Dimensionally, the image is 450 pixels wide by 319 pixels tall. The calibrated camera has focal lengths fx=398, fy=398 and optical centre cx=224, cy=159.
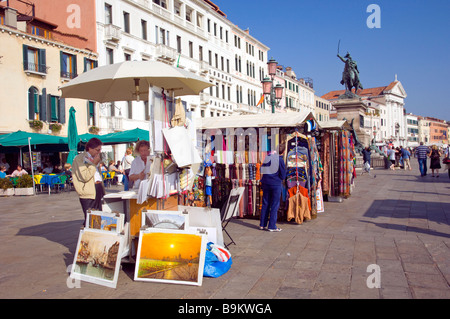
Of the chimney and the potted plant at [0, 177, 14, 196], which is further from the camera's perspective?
the chimney

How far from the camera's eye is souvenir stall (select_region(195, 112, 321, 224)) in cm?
816

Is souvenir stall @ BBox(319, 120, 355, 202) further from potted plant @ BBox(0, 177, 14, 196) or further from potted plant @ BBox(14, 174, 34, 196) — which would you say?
potted plant @ BBox(0, 177, 14, 196)

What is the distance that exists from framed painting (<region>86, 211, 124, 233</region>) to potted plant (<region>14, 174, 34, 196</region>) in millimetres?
12333

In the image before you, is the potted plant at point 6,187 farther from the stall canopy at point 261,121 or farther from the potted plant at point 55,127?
the stall canopy at point 261,121

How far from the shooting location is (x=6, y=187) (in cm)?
1566

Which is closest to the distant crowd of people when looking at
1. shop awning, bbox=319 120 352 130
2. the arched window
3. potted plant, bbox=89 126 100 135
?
shop awning, bbox=319 120 352 130

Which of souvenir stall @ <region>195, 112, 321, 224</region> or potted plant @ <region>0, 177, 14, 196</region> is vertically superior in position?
souvenir stall @ <region>195, 112, 321, 224</region>

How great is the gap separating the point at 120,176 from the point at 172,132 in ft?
55.1

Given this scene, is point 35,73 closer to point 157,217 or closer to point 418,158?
point 418,158

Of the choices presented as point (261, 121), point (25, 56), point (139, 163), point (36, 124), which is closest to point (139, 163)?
point (139, 163)

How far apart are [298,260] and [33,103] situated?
2203 cm
